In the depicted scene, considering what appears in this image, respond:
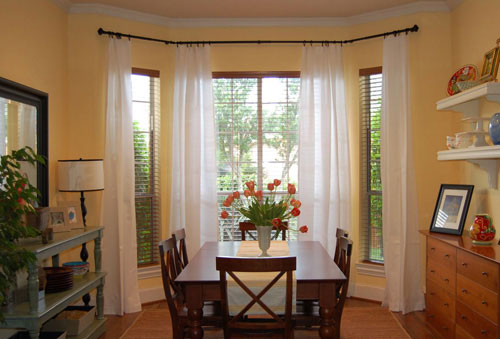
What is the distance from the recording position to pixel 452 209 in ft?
12.6

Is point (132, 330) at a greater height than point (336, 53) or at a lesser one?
lesser

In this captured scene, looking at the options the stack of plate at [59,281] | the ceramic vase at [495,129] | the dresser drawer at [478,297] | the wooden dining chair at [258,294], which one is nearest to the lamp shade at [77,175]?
the stack of plate at [59,281]

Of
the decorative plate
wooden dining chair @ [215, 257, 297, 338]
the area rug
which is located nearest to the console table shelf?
the area rug

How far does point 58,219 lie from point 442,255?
3.20 meters

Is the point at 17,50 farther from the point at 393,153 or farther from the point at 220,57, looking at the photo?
the point at 393,153

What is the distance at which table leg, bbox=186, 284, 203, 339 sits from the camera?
2.65 meters

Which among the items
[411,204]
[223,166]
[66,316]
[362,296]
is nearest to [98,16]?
[223,166]

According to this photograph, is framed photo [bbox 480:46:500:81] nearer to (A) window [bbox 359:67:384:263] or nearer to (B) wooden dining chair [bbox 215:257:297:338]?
(A) window [bbox 359:67:384:263]

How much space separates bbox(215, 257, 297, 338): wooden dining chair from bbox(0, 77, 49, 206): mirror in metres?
1.99

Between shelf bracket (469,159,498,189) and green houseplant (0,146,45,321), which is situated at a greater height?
shelf bracket (469,159,498,189)

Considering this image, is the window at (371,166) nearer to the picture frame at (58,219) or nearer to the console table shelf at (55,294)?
the console table shelf at (55,294)

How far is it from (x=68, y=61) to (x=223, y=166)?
203 centimetres

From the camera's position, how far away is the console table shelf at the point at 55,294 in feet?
9.32

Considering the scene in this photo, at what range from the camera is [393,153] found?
4652 millimetres
